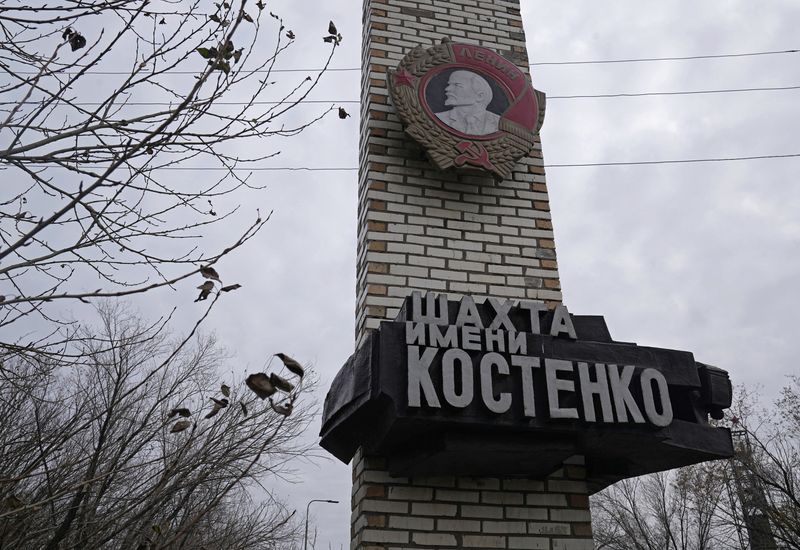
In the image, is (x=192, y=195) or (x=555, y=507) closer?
(x=192, y=195)

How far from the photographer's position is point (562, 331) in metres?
3.20

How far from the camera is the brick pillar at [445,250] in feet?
10.8

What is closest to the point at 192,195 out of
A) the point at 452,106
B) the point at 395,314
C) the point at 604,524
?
the point at 395,314

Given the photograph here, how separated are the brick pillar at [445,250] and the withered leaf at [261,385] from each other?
6.28ft

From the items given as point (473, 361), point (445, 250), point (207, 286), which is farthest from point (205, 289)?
point (445, 250)

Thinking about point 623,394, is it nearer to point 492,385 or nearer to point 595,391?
point 595,391

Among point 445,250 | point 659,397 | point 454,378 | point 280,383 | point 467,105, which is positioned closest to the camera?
point 280,383

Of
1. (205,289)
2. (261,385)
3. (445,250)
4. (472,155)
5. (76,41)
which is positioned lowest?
(261,385)

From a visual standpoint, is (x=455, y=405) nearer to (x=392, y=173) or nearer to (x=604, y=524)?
(x=392, y=173)

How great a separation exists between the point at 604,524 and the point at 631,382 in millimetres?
23109

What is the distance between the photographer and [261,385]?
1556mm

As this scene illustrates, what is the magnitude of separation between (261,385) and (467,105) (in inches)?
126

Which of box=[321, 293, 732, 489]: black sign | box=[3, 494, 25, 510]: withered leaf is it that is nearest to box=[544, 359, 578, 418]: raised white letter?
box=[321, 293, 732, 489]: black sign

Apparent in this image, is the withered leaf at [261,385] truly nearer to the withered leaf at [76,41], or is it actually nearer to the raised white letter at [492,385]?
the raised white letter at [492,385]
